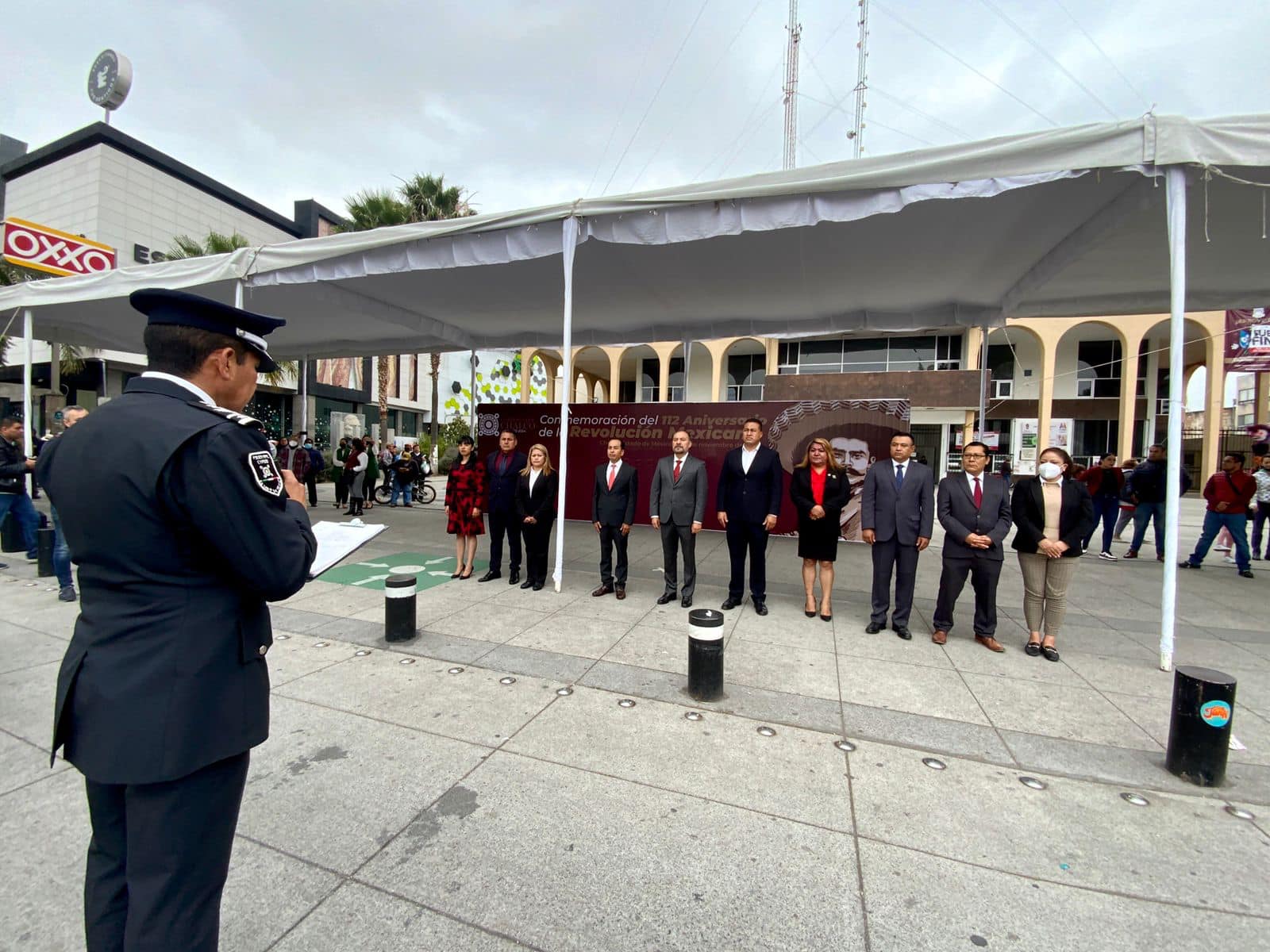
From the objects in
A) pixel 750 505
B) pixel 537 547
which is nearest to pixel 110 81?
pixel 537 547

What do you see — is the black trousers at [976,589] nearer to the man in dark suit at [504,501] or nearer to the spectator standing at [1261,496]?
the man in dark suit at [504,501]

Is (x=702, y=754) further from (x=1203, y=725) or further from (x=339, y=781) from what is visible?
(x=1203, y=725)

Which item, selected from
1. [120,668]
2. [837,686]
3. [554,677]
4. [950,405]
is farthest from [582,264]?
[950,405]

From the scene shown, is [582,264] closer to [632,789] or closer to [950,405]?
[632,789]

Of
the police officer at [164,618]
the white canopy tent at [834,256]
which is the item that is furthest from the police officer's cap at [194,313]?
the white canopy tent at [834,256]

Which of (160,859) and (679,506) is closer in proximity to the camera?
(160,859)

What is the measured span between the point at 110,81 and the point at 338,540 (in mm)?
29842

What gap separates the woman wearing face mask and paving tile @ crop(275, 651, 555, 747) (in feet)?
13.3

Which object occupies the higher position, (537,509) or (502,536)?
(537,509)

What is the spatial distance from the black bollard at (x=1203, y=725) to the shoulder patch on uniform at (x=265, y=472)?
4099 millimetres

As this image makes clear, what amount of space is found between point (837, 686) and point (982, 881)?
5.95 ft

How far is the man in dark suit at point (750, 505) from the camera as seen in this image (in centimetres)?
575

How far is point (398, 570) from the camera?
7.45 meters

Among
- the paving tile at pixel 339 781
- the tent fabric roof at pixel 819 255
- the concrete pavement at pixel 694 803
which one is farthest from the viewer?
the tent fabric roof at pixel 819 255
